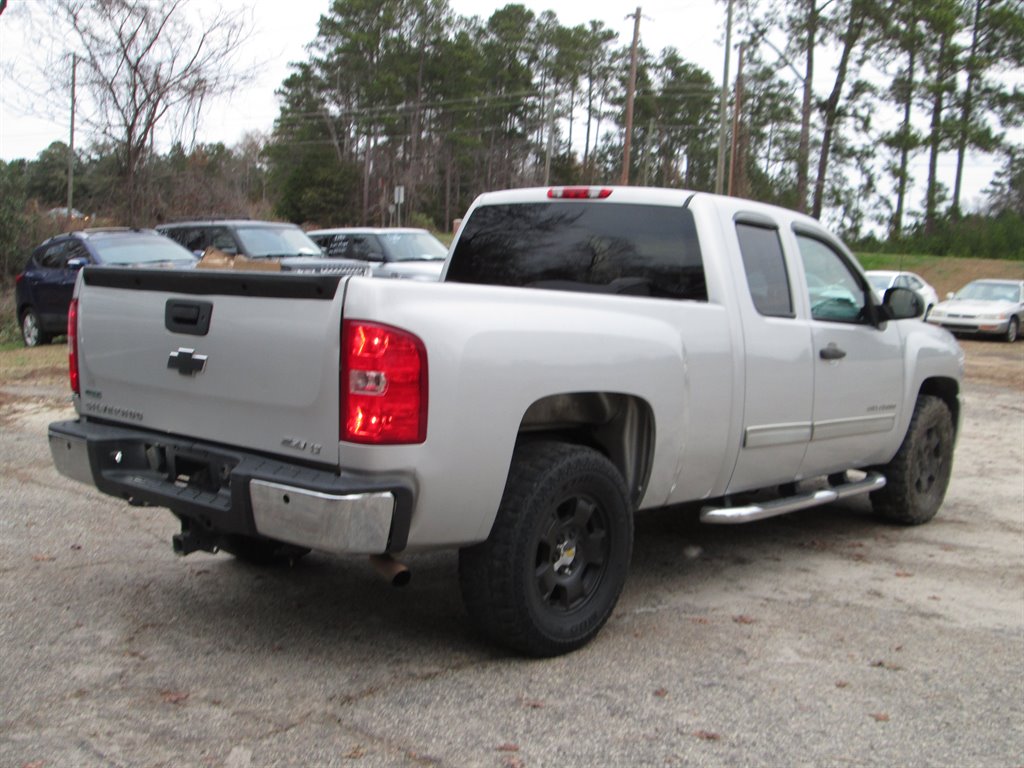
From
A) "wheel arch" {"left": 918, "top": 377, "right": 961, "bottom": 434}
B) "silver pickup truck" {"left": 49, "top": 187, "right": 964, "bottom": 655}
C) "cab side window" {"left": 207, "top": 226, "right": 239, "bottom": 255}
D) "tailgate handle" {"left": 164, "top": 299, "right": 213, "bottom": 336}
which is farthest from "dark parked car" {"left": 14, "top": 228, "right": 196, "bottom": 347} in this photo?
"tailgate handle" {"left": 164, "top": 299, "right": 213, "bottom": 336}

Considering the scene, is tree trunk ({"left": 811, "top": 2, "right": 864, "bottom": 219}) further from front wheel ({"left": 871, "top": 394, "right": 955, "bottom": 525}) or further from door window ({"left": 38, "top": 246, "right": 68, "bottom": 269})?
front wheel ({"left": 871, "top": 394, "right": 955, "bottom": 525})

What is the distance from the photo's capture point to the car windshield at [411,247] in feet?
66.0

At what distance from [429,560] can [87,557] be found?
175cm

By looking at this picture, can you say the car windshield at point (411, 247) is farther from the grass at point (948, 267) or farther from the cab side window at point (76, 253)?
the grass at point (948, 267)

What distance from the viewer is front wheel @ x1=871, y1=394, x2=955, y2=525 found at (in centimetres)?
714

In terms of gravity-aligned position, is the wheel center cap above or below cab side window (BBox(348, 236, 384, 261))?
below

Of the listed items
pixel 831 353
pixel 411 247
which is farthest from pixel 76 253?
pixel 831 353

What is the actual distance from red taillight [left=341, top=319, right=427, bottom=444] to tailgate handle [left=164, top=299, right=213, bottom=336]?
756 millimetres

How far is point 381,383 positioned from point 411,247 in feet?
Result: 54.7

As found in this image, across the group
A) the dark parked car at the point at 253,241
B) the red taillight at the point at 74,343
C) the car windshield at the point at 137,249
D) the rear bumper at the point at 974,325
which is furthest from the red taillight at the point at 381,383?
the rear bumper at the point at 974,325

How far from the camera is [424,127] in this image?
63.5 m

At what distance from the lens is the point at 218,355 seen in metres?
4.41

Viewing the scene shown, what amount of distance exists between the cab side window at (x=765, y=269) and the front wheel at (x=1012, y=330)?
69.1 ft

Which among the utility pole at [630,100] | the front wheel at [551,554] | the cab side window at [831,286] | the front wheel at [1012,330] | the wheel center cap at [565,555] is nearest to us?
the front wheel at [551,554]
